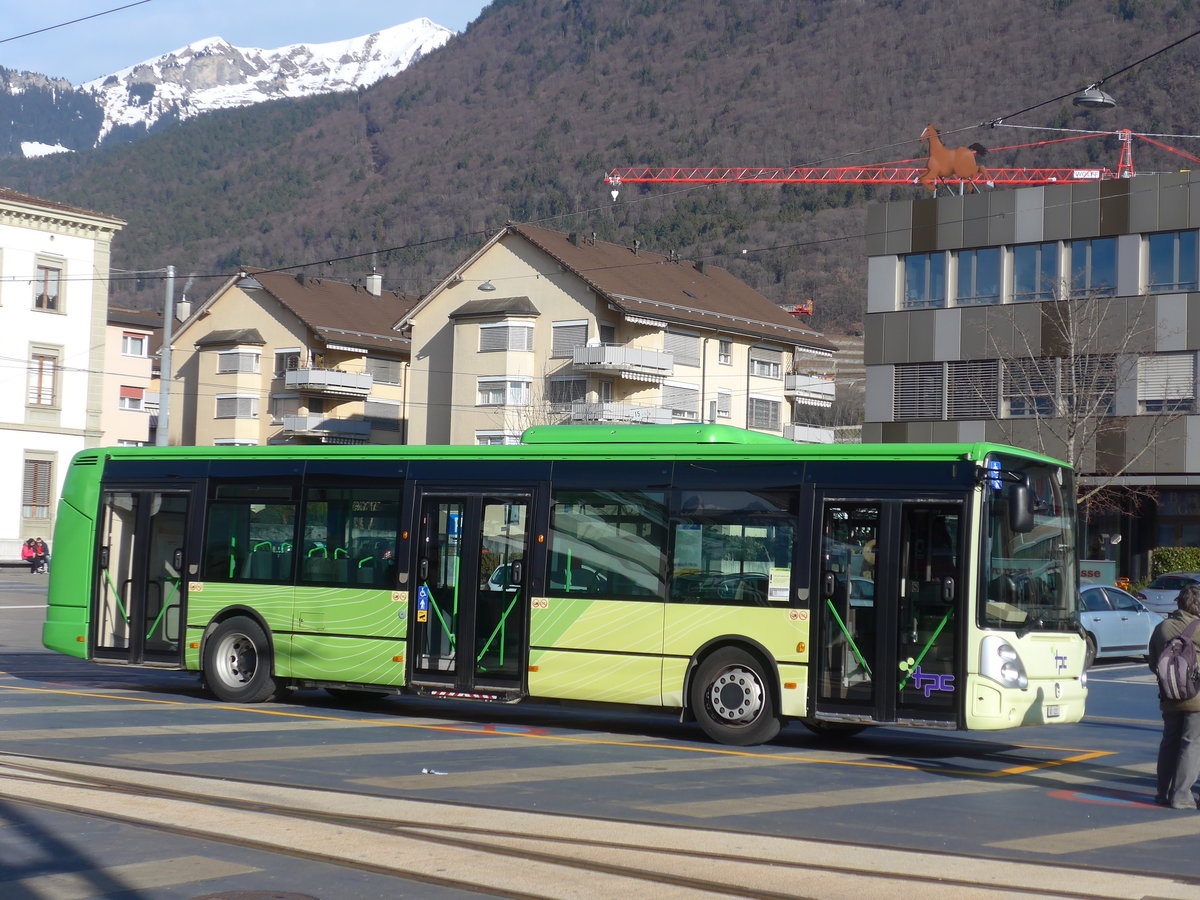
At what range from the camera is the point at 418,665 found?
15.6 meters


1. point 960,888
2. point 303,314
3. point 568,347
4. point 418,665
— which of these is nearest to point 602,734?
point 418,665

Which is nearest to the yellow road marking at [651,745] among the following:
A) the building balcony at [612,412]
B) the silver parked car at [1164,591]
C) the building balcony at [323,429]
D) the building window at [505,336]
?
the silver parked car at [1164,591]

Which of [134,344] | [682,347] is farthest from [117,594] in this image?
[134,344]

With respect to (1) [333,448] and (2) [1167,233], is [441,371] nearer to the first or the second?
(2) [1167,233]

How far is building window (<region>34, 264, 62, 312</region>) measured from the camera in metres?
62.7

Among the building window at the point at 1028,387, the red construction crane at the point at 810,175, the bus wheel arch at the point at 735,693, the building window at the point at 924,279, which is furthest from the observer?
the red construction crane at the point at 810,175

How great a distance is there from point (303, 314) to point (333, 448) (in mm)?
60596

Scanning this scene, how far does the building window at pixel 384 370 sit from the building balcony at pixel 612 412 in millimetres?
16809

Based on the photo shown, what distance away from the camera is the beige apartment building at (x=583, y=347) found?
65.7 m

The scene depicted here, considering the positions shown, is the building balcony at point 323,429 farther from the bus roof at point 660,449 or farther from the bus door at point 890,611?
the bus door at point 890,611

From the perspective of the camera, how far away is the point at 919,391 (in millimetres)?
49531

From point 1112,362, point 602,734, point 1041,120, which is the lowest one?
point 602,734

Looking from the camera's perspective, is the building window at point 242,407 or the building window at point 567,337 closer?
the building window at point 567,337

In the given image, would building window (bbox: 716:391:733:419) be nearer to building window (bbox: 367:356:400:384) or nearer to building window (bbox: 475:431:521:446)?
building window (bbox: 475:431:521:446)
